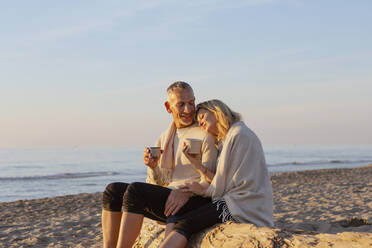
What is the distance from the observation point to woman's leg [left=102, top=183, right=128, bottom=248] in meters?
3.42

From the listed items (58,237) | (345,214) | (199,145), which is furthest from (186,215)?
(345,214)

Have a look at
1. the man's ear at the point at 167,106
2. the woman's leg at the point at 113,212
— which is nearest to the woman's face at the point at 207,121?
the man's ear at the point at 167,106

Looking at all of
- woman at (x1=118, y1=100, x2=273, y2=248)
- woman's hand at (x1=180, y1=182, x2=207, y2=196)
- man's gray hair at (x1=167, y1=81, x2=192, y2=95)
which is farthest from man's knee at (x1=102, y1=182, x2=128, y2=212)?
man's gray hair at (x1=167, y1=81, x2=192, y2=95)

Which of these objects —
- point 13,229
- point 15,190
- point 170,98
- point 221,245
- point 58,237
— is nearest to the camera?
point 221,245

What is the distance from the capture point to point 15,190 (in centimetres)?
1584

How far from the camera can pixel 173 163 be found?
3.66 meters

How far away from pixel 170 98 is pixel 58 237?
11.8ft

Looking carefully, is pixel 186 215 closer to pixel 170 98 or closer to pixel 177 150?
pixel 177 150

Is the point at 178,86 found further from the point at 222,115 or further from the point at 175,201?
the point at 175,201

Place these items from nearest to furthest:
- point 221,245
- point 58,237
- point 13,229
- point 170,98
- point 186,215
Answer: point 221,245 < point 186,215 < point 170,98 < point 58,237 < point 13,229

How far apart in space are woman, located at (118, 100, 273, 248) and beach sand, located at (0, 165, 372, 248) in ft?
3.70

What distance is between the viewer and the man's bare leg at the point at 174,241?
9.30 ft

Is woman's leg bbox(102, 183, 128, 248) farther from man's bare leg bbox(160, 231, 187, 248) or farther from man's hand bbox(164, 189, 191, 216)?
man's bare leg bbox(160, 231, 187, 248)

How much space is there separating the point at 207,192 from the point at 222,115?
62 centimetres
